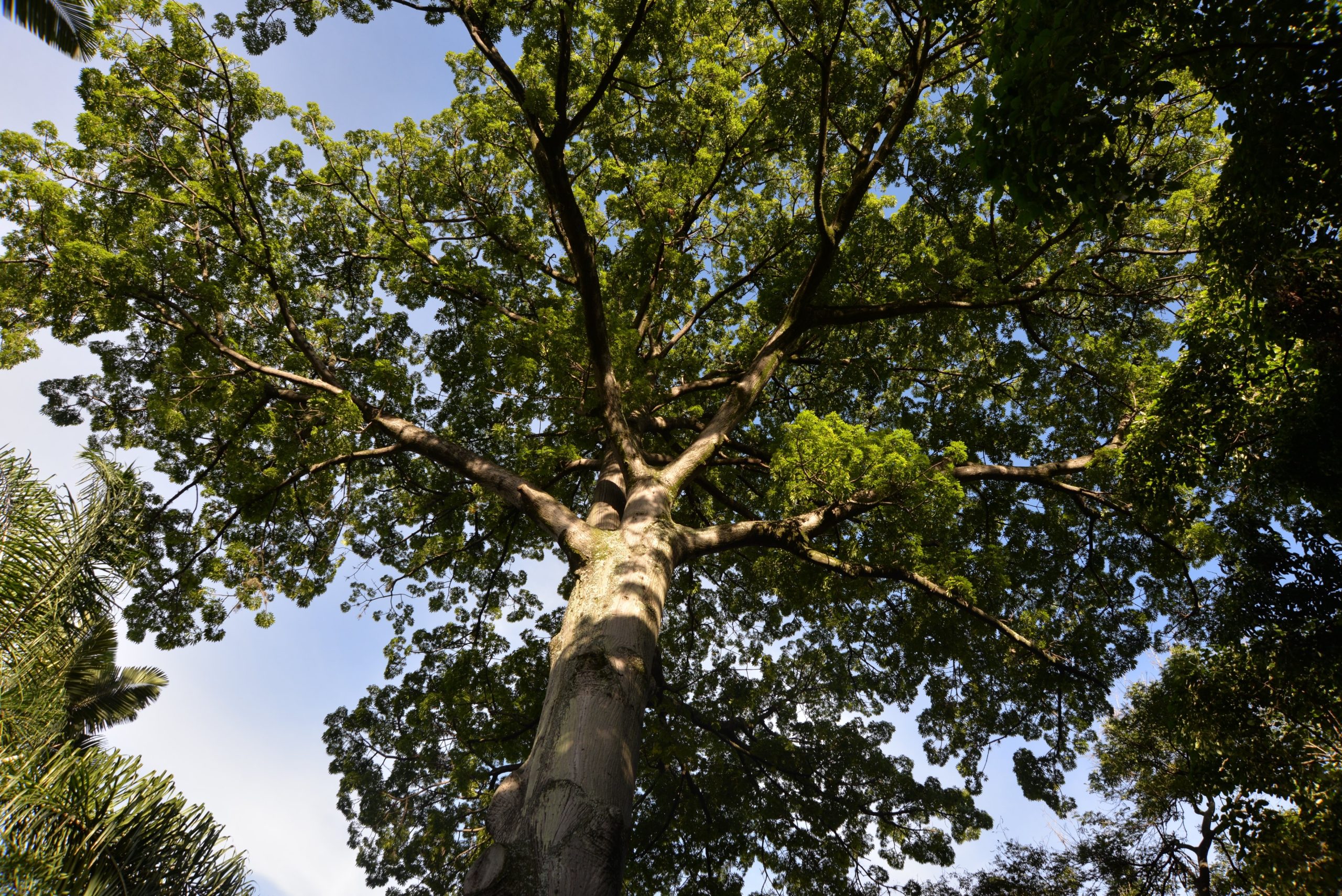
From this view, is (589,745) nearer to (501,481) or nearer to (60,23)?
(501,481)

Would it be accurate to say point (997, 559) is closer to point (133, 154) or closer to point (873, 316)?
point (873, 316)

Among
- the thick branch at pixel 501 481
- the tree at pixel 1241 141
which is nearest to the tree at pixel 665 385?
the thick branch at pixel 501 481

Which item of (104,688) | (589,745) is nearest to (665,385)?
(589,745)

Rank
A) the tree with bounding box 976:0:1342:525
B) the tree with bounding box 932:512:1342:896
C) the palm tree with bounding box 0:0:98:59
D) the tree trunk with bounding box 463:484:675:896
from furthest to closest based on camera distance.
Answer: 1. the palm tree with bounding box 0:0:98:59
2. the tree with bounding box 932:512:1342:896
3. the tree trunk with bounding box 463:484:675:896
4. the tree with bounding box 976:0:1342:525

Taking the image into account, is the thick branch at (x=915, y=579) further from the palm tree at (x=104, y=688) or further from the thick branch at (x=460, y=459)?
the palm tree at (x=104, y=688)

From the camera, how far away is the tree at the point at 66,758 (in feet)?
11.4

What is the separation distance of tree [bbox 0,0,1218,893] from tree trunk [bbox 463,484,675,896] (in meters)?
0.09

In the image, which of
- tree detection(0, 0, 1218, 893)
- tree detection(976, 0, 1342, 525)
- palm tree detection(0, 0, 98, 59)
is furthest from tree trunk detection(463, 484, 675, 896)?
palm tree detection(0, 0, 98, 59)

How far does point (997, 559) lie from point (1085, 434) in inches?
136

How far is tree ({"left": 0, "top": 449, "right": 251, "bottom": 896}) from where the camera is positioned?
3.47 metres

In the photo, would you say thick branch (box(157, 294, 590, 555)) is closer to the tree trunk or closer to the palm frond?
the tree trunk

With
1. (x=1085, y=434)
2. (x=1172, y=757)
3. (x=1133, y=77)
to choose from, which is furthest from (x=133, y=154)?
(x=1172, y=757)

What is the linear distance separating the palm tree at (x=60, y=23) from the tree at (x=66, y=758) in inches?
217

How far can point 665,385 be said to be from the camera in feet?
34.0
